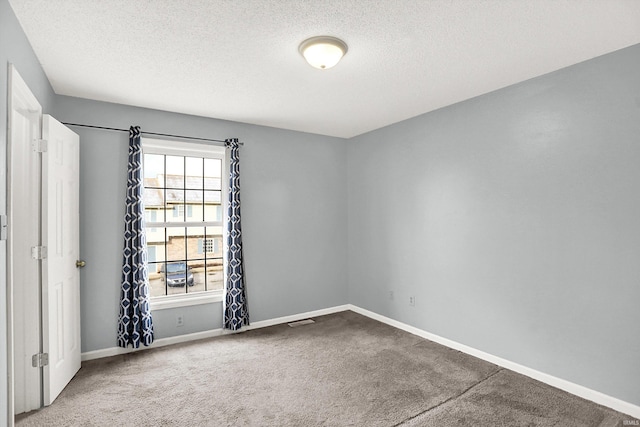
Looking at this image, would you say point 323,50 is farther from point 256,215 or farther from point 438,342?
point 438,342

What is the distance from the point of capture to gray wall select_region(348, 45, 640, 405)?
2.53 m

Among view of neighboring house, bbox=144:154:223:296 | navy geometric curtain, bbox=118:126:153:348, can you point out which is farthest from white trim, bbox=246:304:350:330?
navy geometric curtain, bbox=118:126:153:348

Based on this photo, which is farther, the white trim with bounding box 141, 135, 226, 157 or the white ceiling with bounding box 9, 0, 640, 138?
the white trim with bounding box 141, 135, 226, 157

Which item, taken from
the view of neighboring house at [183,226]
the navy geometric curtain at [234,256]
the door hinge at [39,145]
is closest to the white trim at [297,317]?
the navy geometric curtain at [234,256]

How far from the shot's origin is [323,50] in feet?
7.88

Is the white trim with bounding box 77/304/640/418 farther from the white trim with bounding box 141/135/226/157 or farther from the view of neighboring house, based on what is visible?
the white trim with bounding box 141/135/226/157

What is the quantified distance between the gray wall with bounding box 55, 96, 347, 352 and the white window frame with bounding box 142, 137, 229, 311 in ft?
0.33

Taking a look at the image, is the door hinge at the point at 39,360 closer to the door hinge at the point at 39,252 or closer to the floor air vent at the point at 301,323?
the door hinge at the point at 39,252

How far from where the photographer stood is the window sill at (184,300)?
153 inches

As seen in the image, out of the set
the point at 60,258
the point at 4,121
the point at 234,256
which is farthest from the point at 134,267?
the point at 4,121

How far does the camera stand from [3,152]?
184 centimetres

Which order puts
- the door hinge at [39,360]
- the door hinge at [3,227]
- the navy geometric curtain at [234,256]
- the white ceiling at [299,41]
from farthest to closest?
the navy geometric curtain at [234,256] < the door hinge at [39,360] < the white ceiling at [299,41] < the door hinge at [3,227]

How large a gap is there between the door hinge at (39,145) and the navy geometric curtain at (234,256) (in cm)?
189

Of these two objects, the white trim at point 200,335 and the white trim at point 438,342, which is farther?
the white trim at point 200,335
